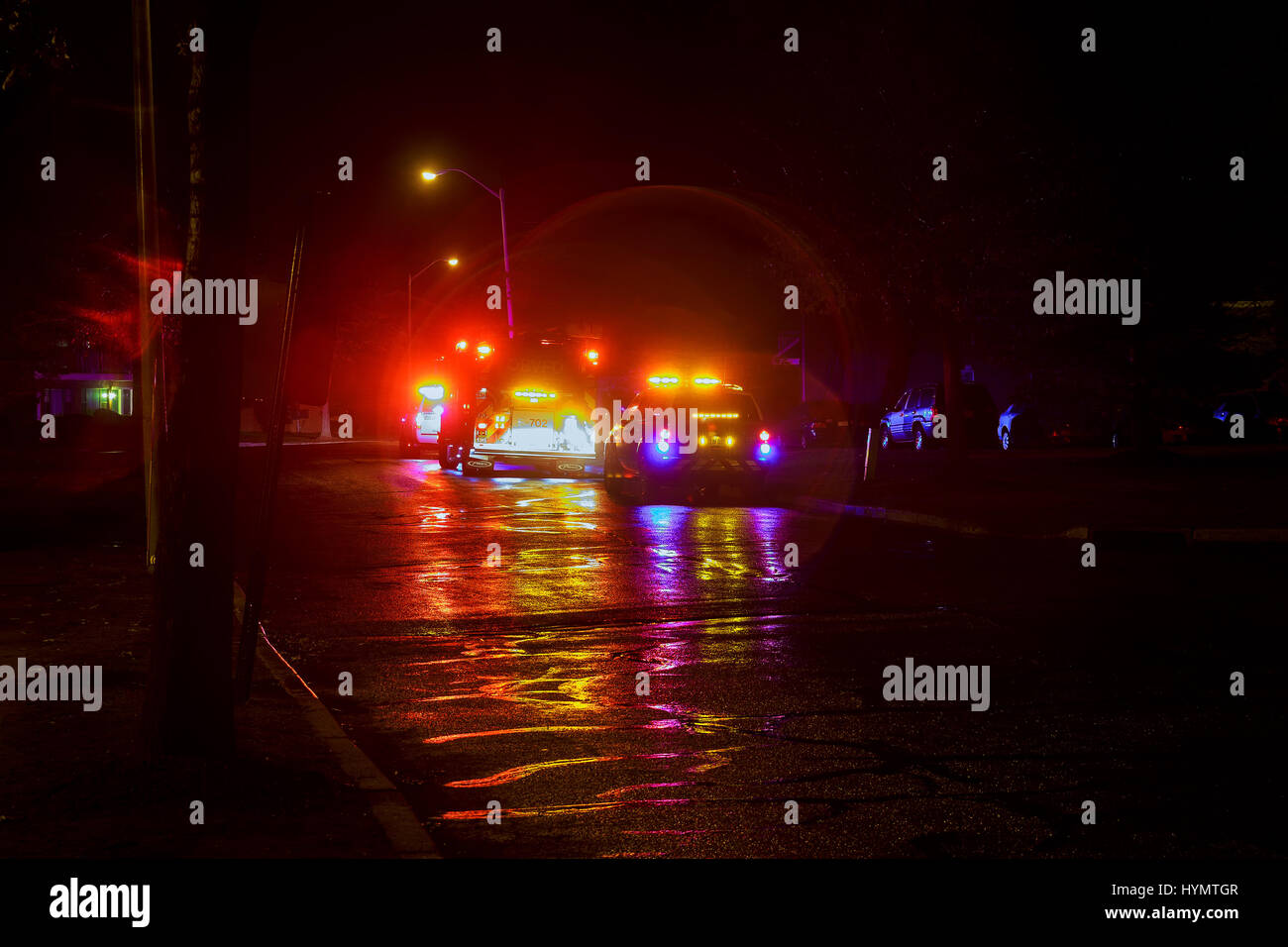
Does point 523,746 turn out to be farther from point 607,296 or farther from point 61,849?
point 607,296

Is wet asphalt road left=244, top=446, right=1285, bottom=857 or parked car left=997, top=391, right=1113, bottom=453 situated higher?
parked car left=997, top=391, right=1113, bottom=453

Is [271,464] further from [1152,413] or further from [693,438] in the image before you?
[1152,413]

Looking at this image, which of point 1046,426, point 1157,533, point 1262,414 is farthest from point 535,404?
point 1262,414

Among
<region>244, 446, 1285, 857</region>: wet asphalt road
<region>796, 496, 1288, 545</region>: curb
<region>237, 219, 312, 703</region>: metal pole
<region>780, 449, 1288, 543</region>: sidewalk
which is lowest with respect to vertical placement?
<region>244, 446, 1285, 857</region>: wet asphalt road

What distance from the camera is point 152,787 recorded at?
5754 millimetres

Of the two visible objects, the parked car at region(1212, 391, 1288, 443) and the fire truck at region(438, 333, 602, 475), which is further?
the parked car at region(1212, 391, 1288, 443)

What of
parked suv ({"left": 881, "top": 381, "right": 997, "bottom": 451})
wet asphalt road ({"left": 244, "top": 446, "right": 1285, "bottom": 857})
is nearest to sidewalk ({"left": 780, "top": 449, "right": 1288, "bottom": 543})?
wet asphalt road ({"left": 244, "top": 446, "right": 1285, "bottom": 857})

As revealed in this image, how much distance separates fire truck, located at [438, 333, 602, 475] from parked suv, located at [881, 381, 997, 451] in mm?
15664

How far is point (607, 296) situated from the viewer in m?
83.4

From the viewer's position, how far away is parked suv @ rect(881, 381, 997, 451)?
40812 mm

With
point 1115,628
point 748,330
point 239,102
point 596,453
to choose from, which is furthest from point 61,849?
point 748,330

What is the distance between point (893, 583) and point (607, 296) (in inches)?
2821

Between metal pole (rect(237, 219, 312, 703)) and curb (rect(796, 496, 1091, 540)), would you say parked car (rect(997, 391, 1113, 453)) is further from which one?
metal pole (rect(237, 219, 312, 703))
